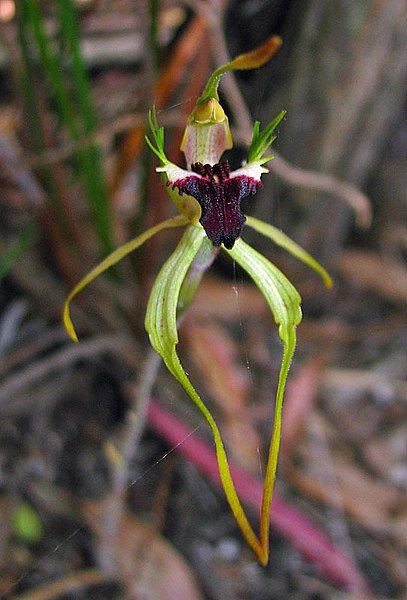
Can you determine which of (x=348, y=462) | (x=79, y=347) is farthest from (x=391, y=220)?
(x=79, y=347)

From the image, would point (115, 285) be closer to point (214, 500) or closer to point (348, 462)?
point (214, 500)

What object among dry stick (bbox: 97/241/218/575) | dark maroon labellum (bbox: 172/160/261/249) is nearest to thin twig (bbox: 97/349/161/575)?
dry stick (bbox: 97/241/218/575)

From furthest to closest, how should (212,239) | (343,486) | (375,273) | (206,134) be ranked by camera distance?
(375,273) → (343,486) → (206,134) → (212,239)

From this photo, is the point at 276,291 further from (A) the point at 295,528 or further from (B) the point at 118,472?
(A) the point at 295,528

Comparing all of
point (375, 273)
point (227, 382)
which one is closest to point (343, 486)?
point (227, 382)

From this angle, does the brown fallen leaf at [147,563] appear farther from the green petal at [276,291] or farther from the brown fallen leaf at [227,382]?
the green petal at [276,291]

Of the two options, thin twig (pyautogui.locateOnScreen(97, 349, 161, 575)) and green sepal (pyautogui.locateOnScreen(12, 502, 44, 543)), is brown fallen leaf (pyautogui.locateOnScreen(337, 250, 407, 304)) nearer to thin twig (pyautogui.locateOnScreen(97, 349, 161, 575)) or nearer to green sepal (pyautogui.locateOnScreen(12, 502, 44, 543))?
thin twig (pyautogui.locateOnScreen(97, 349, 161, 575))
